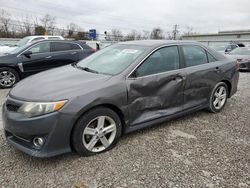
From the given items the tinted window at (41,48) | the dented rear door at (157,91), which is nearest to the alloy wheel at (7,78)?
the tinted window at (41,48)

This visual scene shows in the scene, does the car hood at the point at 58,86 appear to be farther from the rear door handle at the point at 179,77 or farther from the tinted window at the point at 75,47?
the tinted window at the point at 75,47

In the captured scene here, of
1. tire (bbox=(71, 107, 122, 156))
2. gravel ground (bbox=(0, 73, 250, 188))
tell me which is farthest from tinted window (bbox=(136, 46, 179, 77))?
gravel ground (bbox=(0, 73, 250, 188))

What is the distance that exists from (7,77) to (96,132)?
16.1 ft

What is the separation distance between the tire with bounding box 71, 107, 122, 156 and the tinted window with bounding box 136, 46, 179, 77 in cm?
77

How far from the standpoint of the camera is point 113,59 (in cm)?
360

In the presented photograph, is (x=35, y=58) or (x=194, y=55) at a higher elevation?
(x=194, y=55)

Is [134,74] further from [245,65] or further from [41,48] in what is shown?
[245,65]

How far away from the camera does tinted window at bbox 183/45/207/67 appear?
3906 mm

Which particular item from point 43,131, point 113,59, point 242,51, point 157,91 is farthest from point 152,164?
point 242,51

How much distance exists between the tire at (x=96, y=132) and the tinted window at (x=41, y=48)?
5.10 m

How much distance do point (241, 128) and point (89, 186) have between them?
2810mm

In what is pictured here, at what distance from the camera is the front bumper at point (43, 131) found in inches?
98.7

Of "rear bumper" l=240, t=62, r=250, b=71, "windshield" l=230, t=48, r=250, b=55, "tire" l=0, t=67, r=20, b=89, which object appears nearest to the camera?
"tire" l=0, t=67, r=20, b=89

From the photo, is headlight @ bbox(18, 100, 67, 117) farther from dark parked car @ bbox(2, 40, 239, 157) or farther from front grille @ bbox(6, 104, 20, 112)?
front grille @ bbox(6, 104, 20, 112)
